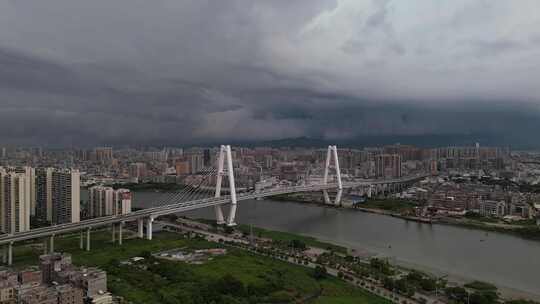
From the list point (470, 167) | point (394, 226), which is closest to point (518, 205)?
point (394, 226)

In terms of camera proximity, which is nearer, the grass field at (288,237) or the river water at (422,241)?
the river water at (422,241)

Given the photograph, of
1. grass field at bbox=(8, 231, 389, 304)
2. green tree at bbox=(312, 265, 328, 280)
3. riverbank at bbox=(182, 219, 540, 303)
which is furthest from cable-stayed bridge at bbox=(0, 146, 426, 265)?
green tree at bbox=(312, 265, 328, 280)

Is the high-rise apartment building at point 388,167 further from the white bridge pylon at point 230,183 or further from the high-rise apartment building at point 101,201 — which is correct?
the high-rise apartment building at point 101,201

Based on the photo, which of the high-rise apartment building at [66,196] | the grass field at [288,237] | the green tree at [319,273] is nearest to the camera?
the green tree at [319,273]

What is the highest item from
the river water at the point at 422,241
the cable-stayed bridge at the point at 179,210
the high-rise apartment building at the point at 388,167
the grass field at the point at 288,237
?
the high-rise apartment building at the point at 388,167

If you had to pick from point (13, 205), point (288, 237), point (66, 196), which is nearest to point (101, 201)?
point (66, 196)

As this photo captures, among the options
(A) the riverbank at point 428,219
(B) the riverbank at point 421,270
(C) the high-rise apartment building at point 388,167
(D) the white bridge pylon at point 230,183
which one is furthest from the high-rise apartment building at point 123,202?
(C) the high-rise apartment building at point 388,167

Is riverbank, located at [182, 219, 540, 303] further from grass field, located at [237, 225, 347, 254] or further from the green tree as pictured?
the green tree
